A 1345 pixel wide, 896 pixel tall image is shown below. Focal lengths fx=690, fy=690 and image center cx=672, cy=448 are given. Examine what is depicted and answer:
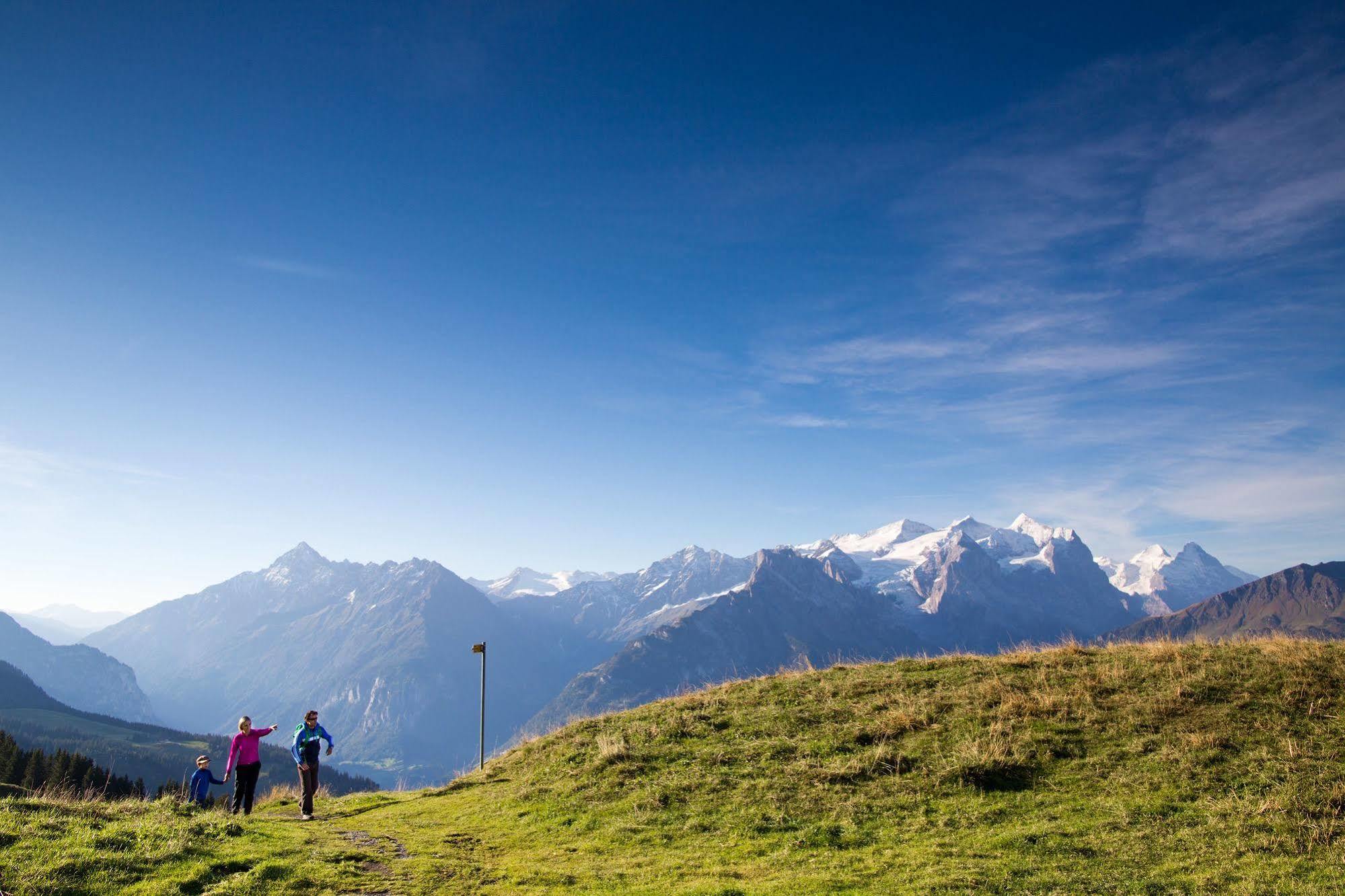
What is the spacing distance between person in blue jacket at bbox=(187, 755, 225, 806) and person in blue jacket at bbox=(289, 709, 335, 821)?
230 cm

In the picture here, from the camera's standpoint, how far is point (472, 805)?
76.0 feet

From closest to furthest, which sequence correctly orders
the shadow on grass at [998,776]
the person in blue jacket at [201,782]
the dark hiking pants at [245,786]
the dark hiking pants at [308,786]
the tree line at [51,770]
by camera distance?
the shadow on grass at [998,776], the dark hiking pants at [245,786], the person in blue jacket at [201,782], the dark hiking pants at [308,786], the tree line at [51,770]

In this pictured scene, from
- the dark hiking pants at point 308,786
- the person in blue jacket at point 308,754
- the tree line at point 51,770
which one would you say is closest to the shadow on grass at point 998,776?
the person in blue jacket at point 308,754

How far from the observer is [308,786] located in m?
22.6

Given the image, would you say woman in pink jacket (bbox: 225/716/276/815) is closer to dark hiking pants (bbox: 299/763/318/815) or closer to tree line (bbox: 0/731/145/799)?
dark hiking pants (bbox: 299/763/318/815)

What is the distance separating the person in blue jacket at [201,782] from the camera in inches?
877

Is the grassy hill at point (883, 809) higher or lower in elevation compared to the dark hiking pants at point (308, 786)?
higher

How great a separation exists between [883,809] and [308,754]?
18690 mm

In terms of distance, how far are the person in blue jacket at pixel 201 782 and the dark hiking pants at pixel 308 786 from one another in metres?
2.39

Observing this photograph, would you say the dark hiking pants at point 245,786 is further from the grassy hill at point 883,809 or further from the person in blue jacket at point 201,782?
the grassy hill at point 883,809

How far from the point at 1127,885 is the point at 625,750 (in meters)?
15.5

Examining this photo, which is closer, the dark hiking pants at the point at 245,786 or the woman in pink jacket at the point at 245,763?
the dark hiking pants at the point at 245,786

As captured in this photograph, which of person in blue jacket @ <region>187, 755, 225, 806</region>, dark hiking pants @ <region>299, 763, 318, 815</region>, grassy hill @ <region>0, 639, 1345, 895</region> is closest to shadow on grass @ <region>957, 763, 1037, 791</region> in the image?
grassy hill @ <region>0, 639, 1345, 895</region>

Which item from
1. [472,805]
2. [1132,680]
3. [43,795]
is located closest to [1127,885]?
[1132,680]
